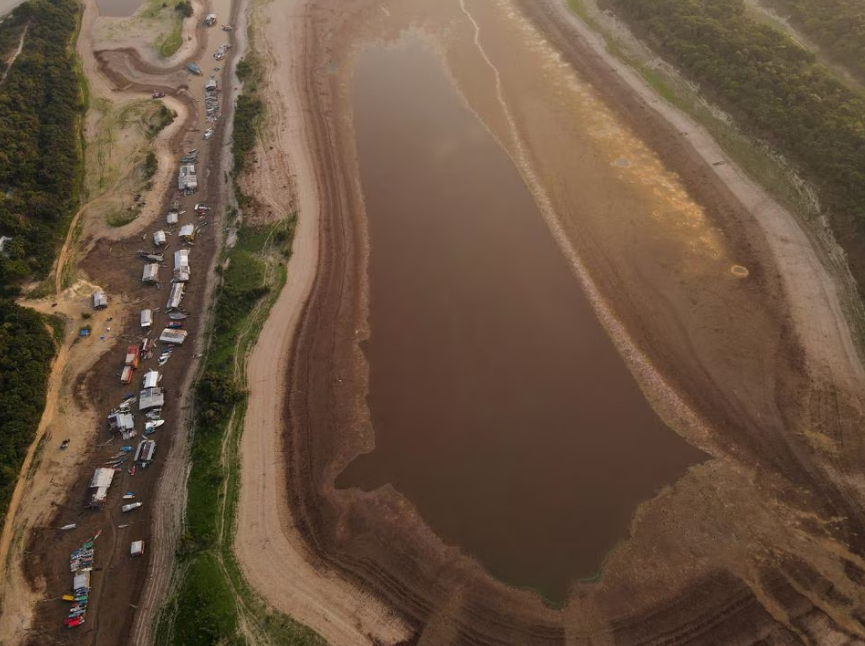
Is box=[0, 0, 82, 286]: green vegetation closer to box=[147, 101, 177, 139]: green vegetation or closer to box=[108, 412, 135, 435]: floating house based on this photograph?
box=[147, 101, 177, 139]: green vegetation

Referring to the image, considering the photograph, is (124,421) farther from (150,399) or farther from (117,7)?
(117,7)

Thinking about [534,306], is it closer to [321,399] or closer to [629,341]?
[629,341]

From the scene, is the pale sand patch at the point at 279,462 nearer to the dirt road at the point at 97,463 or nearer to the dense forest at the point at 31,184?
the dirt road at the point at 97,463

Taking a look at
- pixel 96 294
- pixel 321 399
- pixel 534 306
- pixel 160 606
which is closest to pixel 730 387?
pixel 534 306

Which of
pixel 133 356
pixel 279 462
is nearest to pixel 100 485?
pixel 133 356

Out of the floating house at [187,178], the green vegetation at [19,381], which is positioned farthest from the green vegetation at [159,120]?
the green vegetation at [19,381]

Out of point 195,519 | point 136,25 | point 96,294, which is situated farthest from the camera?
point 136,25

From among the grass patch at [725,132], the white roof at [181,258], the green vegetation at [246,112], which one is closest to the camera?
the white roof at [181,258]
